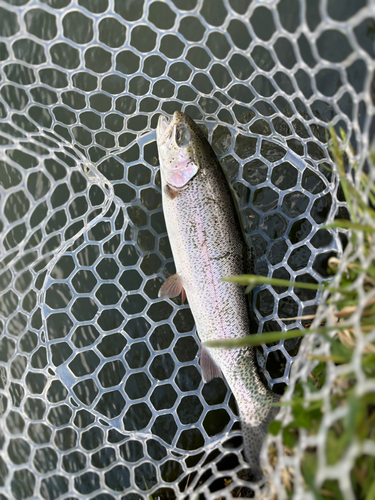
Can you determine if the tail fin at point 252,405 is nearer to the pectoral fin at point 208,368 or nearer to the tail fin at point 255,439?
the tail fin at point 255,439

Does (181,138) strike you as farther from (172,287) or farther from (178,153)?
(172,287)

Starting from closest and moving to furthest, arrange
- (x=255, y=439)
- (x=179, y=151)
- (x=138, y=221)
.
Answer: (x=255, y=439)
(x=179, y=151)
(x=138, y=221)

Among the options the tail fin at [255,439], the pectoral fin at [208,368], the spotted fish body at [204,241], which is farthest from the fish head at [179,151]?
the tail fin at [255,439]

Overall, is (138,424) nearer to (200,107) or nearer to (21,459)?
(21,459)

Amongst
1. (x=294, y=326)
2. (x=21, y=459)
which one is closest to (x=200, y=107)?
(x=294, y=326)

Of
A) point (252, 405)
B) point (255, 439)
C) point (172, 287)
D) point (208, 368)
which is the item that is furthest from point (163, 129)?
point (255, 439)
